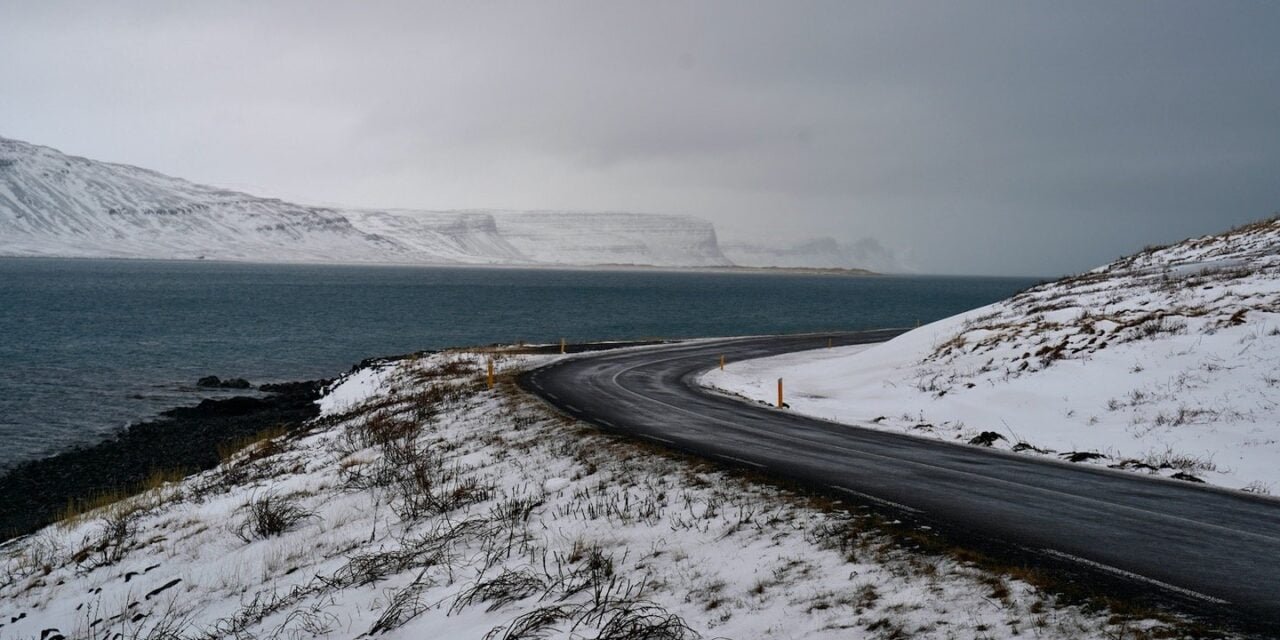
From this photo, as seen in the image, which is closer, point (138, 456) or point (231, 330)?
point (138, 456)

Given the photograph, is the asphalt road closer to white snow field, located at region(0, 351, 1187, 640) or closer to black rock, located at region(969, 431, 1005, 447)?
black rock, located at region(969, 431, 1005, 447)

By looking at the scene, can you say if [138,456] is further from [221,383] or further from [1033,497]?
[1033,497]

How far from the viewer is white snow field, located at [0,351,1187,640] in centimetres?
719

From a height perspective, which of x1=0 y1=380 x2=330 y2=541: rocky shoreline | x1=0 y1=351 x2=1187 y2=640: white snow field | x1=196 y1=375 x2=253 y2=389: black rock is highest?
x1=0 y1=351 x2=1187 y2=640: white snow field

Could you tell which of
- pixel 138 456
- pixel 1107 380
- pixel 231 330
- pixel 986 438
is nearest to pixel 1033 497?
pixel 986 438

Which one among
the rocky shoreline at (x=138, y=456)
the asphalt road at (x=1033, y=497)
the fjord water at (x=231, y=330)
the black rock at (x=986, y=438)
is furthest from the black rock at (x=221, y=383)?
the black rock at (x=986, y=438)

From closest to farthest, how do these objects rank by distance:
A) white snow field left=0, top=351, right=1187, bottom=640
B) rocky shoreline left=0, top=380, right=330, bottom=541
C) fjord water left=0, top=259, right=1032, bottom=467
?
white snow field left=0, top=351, right=1187, bottom=640, rocky shoreline left=0, top=380, right=330, bottom=541, fjord water left=0, top=259, right=1032, bottom=467

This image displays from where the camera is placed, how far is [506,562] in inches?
379

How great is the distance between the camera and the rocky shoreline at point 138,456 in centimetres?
2180

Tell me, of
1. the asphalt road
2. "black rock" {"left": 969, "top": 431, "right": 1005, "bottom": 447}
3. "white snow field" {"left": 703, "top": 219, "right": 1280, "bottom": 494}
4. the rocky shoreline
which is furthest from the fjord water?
"black rock" {"left": 969, "top": 431, "right": 1005, "bottom": 447}

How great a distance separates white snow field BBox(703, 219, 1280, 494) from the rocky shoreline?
61.8 ft

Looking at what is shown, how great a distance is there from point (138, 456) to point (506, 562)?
23667mm

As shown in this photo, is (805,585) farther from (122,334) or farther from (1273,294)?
(122,334)

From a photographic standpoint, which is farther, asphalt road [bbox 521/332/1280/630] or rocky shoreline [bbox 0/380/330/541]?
rocky shoreline [bbox 0/380/330/541]
